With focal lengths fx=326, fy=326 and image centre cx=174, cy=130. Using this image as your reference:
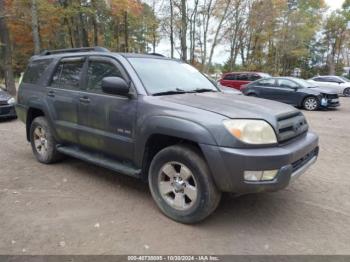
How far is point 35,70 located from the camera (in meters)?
5.70

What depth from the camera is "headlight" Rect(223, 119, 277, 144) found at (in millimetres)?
3137

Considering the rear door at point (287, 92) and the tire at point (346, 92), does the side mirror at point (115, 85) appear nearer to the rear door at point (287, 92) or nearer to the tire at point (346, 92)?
the rear door at point (287, 92)

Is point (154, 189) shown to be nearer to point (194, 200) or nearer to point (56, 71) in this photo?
point (194, 200)

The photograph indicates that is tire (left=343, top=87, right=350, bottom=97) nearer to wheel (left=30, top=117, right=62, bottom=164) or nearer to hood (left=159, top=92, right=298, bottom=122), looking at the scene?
hood (left=159, top=92, right=298, bottom=122)

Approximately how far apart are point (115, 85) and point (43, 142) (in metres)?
2.46

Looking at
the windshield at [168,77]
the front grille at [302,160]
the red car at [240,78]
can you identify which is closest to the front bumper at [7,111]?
the windshield at [168,77]

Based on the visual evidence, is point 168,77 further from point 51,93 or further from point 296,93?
point 296,93

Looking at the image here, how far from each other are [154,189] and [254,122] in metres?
1.40

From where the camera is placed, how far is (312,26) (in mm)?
39281

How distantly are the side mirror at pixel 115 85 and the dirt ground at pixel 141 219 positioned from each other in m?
1.39

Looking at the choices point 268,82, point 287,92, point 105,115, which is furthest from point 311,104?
point 105,115

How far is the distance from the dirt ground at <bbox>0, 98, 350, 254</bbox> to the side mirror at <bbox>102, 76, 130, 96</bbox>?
1389 millimetres

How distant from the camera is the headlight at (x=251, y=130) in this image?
10.3ft

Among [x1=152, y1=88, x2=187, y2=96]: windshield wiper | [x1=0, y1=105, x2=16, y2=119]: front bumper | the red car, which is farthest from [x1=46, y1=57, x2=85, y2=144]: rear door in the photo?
the red car
